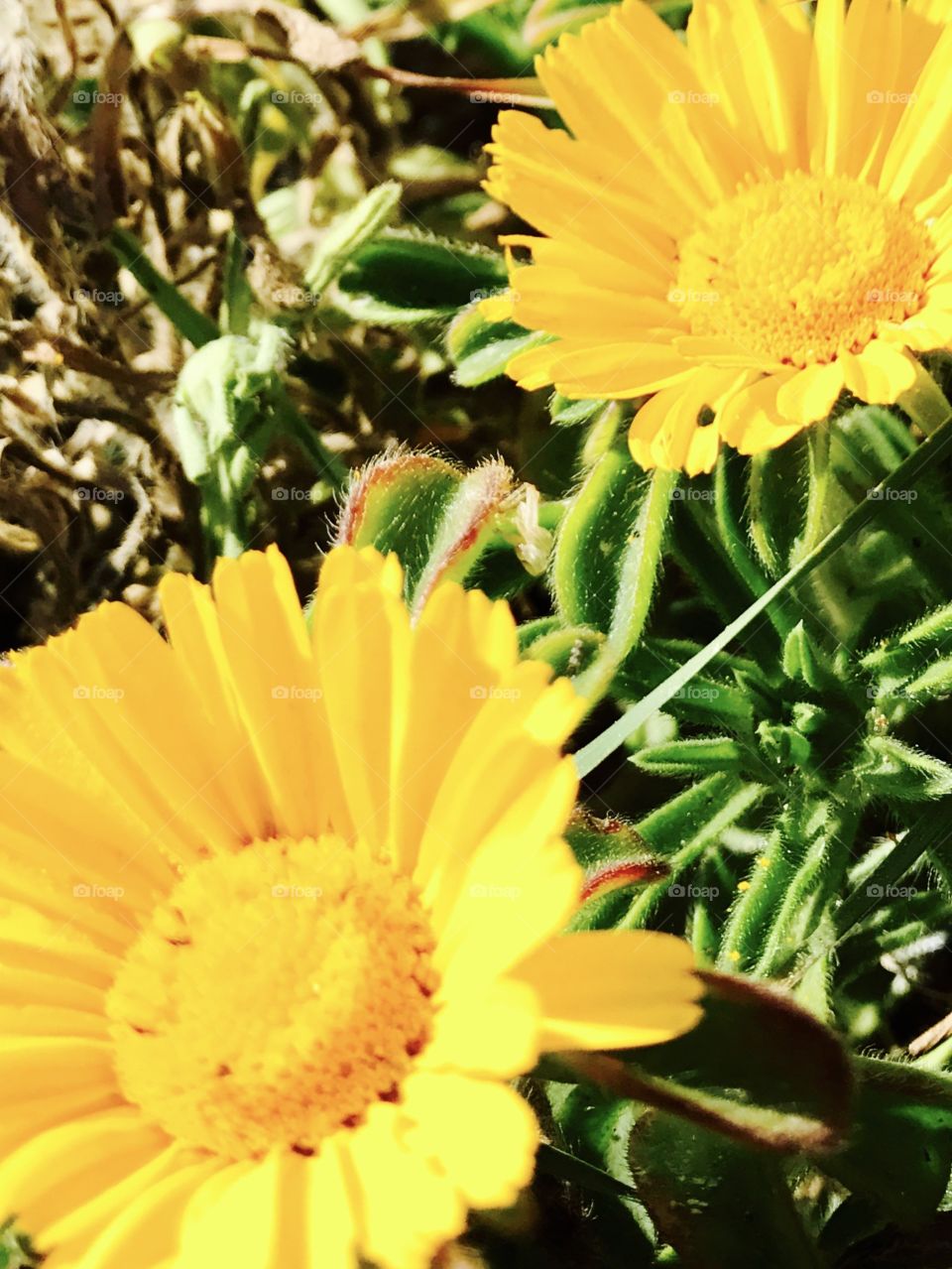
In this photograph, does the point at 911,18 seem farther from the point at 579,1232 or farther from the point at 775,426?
the point at 579,1232

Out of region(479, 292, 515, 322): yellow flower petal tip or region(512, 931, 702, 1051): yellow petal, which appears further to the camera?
region(479, 292, 515, 322): yellow flower petal tip

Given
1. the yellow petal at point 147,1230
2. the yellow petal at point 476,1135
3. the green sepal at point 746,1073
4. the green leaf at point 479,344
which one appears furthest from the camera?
the green leaf at point 479,344

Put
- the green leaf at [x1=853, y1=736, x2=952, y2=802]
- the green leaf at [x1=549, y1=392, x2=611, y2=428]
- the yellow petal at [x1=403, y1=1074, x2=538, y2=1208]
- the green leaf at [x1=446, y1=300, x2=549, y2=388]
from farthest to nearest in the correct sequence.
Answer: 1. the green leaf at [x1=446, y1=300, x2=549, y2=388]
2. the green leaf at [x1=549, y1=392, x2=611, y2=428]
3. the green leaf at [x1=853, y1=736, x2=952, y2=802]
4. the yellow petal at [x1=403, y1=1074, x2=538, y2=1208]

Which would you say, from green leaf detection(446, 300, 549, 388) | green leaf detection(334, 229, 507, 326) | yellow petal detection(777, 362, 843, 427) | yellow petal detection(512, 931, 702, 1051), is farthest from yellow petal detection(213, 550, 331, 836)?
green leaf detection(334, 229, 507, 326)

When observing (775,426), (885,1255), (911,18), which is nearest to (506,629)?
(775,426)

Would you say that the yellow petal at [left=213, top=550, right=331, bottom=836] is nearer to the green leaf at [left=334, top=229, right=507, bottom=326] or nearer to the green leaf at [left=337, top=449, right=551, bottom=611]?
the green leaf at [left=337, top=449, right=551, bottom=611]

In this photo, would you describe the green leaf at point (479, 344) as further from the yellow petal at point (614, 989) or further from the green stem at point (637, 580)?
the yellow petal at point (614, 989)

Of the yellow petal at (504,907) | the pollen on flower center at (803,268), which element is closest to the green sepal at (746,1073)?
the yellow petal at (504,907)
